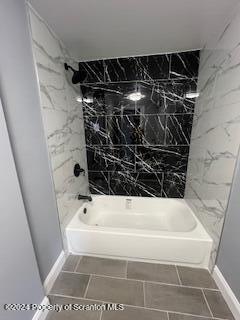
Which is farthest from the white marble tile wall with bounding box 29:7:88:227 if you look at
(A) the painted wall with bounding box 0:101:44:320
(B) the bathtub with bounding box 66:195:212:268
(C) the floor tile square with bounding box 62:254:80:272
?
(A) the painted wall with bounding box 0:101:44:320

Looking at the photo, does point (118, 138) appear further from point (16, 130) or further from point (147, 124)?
point (16, 130)

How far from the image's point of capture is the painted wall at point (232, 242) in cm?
112

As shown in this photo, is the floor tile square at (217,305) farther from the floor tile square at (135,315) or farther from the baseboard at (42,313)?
the baseboard at (42,313)

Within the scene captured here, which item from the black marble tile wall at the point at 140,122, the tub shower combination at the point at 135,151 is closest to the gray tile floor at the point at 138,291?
the tub shower combination at the point at 135,151

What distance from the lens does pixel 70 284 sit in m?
1.38

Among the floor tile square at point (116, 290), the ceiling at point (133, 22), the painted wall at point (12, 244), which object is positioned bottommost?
the floor tile square at point (116, 290)

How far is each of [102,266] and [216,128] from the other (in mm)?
1704

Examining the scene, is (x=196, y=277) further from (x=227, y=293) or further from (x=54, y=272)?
(x=54, y=272)

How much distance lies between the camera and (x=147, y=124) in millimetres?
2068

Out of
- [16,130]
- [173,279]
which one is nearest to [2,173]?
[16,130]

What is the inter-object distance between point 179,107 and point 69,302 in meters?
2.27

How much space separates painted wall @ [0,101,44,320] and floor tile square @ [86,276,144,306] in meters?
0.50

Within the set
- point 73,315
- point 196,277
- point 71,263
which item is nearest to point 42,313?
point 73,315

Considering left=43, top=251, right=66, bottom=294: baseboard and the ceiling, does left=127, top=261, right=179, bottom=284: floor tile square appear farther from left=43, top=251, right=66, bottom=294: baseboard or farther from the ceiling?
the ceiling
